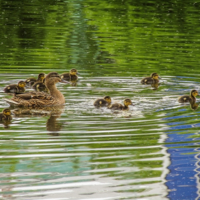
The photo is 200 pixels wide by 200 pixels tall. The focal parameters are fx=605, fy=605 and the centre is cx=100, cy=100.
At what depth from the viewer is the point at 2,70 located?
12.1 metres

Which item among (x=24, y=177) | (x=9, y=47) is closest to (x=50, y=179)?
(x=24, y=177)

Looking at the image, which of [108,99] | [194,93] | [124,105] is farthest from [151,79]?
[124,105]

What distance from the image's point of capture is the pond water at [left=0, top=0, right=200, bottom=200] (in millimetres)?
5852

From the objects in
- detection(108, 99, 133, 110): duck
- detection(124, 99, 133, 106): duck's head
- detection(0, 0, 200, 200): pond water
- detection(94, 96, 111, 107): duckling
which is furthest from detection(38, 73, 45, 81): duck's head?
detection(124, 99, 133, 106): duck's head

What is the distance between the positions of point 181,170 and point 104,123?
2069mm

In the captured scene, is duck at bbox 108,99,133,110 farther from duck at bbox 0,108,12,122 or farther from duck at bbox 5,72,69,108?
duck at bbox 0,108,12,122

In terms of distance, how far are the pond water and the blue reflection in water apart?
0.04 ft

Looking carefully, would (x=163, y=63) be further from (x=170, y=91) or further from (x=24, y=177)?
(x=24, y=177)

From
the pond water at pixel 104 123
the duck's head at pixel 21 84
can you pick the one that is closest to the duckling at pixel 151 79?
the pond water at pixel 104 123

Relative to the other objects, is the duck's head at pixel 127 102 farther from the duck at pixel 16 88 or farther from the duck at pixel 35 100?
the duck at pixel 16 88

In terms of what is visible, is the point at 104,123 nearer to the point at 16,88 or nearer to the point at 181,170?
the point at 181,170

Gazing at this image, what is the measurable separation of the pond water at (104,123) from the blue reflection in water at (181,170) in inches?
0.4

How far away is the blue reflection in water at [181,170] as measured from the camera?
18.6ft

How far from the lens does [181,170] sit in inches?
246
